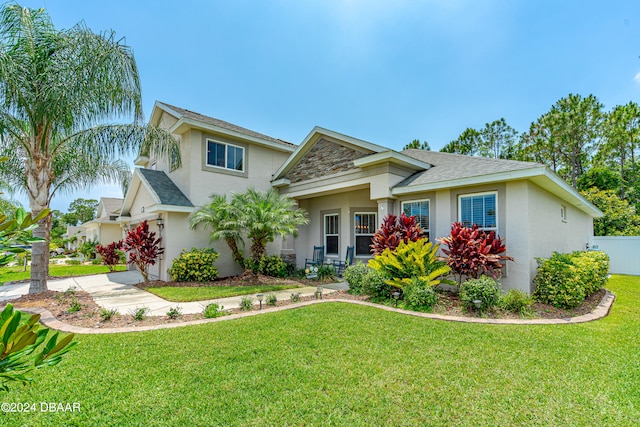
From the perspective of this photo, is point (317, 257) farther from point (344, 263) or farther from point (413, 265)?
point (413, 265)

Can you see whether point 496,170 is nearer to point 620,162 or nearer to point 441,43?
point 441,43

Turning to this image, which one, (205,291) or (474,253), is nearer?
(474,253)

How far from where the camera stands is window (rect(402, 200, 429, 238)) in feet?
33.6

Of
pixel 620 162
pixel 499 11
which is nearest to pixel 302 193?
pixel 499 11

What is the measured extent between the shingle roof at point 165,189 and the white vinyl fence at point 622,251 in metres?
20.4

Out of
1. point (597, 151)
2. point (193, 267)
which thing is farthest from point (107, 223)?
point (597, 151)

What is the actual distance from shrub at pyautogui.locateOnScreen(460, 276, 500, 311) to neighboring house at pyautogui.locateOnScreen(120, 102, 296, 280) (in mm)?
9513

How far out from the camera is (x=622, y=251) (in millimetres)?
15930

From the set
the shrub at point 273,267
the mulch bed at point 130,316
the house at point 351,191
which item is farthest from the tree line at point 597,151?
the shrub at point 273,267

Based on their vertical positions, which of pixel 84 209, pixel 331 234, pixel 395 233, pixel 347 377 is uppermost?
pixel 84 209

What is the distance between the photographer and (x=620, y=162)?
25.6 m

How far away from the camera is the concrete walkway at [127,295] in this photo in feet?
25.5

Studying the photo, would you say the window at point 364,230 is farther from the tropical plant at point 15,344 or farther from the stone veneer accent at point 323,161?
the tropical plant at point 15,344

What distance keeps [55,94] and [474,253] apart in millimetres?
12269
